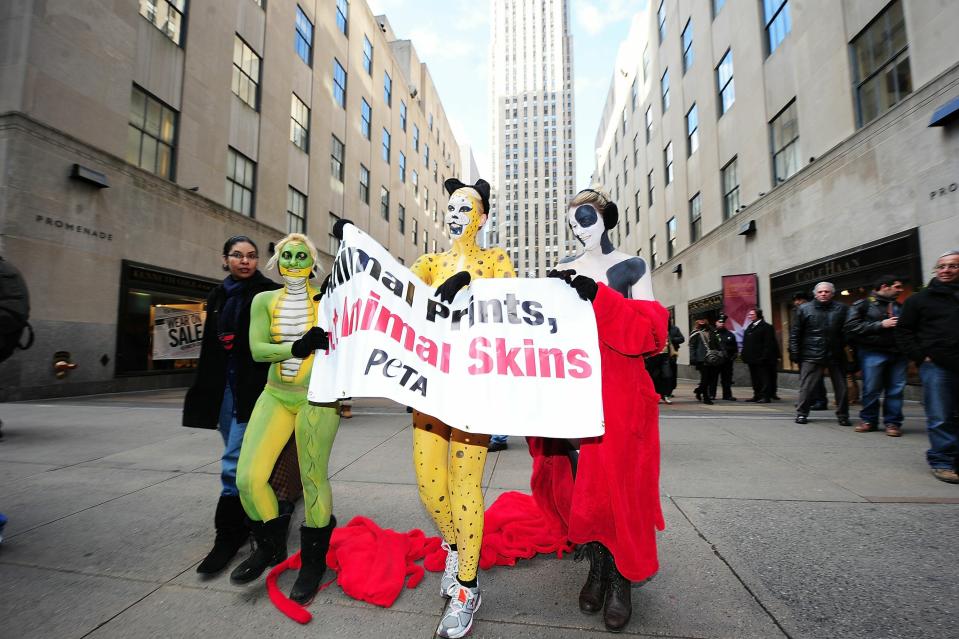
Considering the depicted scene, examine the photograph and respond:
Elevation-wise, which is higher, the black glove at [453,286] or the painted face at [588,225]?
the painted face at [588,225]

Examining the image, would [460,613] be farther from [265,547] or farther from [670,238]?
[670,238]

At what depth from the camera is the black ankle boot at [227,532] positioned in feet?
8.25

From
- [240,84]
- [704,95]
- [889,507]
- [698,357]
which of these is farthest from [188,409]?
[704,95]

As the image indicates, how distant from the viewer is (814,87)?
10812 millimetres

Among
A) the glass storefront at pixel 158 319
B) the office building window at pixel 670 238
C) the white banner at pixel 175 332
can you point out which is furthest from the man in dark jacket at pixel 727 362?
the glass storefront at pixel 158 319

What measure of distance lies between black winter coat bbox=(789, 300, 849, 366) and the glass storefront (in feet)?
47.2

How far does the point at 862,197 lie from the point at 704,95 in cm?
995

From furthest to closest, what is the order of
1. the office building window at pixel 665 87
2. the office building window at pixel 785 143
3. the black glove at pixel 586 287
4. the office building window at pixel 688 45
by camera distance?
the office building window at pixel 665 87
the office building window at pixel 688 45
the office building window at pixel 785 143
the black glove at pixel 586 287

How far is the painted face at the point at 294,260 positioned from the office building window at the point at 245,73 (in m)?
15.3

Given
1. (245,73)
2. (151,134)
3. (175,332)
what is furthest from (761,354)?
(245,73)

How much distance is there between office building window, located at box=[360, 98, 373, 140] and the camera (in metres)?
23.4

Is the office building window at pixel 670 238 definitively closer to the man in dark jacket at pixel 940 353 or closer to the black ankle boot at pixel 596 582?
the man in dark jacket at pixel 940 353

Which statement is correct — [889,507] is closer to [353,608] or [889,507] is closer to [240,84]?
[353,608]

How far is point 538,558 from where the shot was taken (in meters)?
2.69
